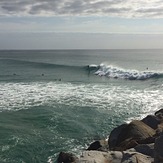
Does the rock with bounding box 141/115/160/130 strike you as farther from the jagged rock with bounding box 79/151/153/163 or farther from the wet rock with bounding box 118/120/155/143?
the jagged rock with bounding box 79/151/153/163

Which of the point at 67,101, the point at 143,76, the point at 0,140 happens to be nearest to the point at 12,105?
the point at 67,101

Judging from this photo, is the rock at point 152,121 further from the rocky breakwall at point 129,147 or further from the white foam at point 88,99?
the white foam at point 88,99

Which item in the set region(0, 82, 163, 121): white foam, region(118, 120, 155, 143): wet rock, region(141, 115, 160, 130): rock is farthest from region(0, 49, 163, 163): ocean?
region(141, 115, 160, 130): rock

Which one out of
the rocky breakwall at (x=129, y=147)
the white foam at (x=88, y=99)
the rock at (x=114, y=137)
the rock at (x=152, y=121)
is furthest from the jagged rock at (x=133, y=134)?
the white foam at (x=88, y=99)

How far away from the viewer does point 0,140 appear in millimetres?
24359

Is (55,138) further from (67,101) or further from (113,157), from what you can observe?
(67,101)

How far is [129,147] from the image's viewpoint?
1875 cm

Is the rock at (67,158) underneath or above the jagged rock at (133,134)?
underneath

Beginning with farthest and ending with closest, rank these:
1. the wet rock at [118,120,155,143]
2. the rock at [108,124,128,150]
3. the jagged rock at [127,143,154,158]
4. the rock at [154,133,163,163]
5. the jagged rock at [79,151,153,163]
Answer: the rock at [108,124,128,150] < the wet rock at [118,120,155,143] < the jagged rock at [127,143,154,158] < the jagged rock at [79,151,153,163] < the rock at [154,133,163,163]

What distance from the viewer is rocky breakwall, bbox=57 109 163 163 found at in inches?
571

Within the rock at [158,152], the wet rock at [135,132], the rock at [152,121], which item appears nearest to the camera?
the rock at [158,152]

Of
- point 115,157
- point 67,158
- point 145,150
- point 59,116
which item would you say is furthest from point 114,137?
point 59,116

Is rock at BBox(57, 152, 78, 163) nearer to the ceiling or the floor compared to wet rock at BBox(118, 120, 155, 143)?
nearer to the floor

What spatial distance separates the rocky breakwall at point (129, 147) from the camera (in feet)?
47.6
